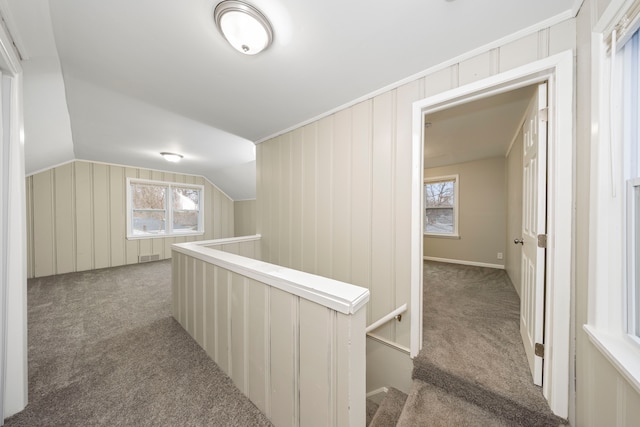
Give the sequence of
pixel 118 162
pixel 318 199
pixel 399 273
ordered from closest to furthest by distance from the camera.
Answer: pixel 399 273 < pixel 318 199 < pixel 118 162

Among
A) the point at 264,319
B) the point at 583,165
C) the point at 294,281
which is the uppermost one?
the point at 583,165

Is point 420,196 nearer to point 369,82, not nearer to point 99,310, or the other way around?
point 369,82

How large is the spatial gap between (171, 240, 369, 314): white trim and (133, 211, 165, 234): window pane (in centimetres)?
468

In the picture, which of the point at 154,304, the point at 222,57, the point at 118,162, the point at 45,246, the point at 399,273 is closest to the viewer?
the point at 222,57

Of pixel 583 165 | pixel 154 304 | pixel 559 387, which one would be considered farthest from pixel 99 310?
pixel 583 165

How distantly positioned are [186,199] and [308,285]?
5693 mm

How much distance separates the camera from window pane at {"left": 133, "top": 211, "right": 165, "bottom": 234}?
→ 15.6 feet

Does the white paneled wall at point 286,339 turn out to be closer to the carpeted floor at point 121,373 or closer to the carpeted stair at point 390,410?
the carpeted floor at point 121,373

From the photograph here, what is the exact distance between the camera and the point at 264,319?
1.21 m

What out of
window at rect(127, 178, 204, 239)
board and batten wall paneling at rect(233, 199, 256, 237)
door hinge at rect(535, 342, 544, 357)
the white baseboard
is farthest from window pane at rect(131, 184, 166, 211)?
door hinge at rect(535, 342, 544, 357)

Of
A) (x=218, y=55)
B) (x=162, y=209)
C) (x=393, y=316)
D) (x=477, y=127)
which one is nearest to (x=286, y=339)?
(x=393, y=316)

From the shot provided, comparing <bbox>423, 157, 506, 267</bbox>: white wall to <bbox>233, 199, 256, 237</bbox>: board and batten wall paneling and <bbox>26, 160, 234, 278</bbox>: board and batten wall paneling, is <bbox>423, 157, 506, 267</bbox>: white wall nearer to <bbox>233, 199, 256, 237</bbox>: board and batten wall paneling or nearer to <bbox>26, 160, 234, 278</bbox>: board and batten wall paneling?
<bbox>233, 199, 256, 237</bbox>: board and batten wall paneling

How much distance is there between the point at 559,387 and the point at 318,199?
2.08 metres

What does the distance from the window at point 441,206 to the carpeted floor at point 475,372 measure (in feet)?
7.78
